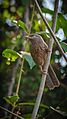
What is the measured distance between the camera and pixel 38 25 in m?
1.83

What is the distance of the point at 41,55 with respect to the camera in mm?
1167

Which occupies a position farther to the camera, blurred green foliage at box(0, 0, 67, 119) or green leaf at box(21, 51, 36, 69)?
blurred green foliage at box(0, 0, 67, 119)

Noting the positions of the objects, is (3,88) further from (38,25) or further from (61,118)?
(61,118)

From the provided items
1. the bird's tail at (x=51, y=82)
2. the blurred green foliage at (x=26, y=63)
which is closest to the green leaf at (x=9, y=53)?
the blurred green foliage at (x=26, y=63)

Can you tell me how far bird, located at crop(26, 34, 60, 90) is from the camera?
1096 millimetres

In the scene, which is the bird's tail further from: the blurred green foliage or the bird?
the blurred green foliage

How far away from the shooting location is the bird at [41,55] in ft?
3.59

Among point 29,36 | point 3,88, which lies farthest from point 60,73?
point 3,88

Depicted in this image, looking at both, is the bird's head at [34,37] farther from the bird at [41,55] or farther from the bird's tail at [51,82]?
the bird's tail at [51,82]

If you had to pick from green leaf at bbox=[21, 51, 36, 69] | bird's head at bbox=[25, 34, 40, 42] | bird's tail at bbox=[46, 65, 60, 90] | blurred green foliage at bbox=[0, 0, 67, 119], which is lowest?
blurred green foliage at bbox=[0, 0, 67, 119]

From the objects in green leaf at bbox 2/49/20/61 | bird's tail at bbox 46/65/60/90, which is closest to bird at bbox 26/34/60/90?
bird's tail at bbox 46/65/60/90

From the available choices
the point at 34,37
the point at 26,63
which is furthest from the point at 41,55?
the point at 26,63

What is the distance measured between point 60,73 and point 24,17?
67cm

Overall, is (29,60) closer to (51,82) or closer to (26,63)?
(51,82)
